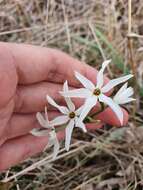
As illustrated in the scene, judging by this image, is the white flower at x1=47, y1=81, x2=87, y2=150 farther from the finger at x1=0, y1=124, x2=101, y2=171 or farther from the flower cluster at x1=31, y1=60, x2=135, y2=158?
the finger at x1=0, y1=124, x2=101, y2=171

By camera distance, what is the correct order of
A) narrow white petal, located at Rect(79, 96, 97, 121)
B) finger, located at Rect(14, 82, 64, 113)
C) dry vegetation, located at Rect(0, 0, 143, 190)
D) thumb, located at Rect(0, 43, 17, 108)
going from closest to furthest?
A: narrow white petal, located at Rect(79, 96, 97, 121), thumb, located at Rect(0, 43, 17, 108), finger, located at Rect(14, 82, 64, 113), dry vegetation, located at Rect(0, 0, 143, 190)

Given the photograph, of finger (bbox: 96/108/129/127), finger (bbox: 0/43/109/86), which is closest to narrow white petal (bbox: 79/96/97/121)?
finger (bbox: 0/43/109/86)

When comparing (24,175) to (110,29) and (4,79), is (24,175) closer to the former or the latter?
(4,79)

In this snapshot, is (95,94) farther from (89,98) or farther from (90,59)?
(90,59)

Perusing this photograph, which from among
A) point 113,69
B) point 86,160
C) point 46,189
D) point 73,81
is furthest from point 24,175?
point 113,69

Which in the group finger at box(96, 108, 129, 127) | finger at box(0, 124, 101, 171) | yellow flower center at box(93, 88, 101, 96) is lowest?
finger at box(0, 124, 101, 171)

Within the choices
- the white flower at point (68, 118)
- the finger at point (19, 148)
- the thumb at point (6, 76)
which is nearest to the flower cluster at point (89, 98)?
the white flower at point (68, 118)
